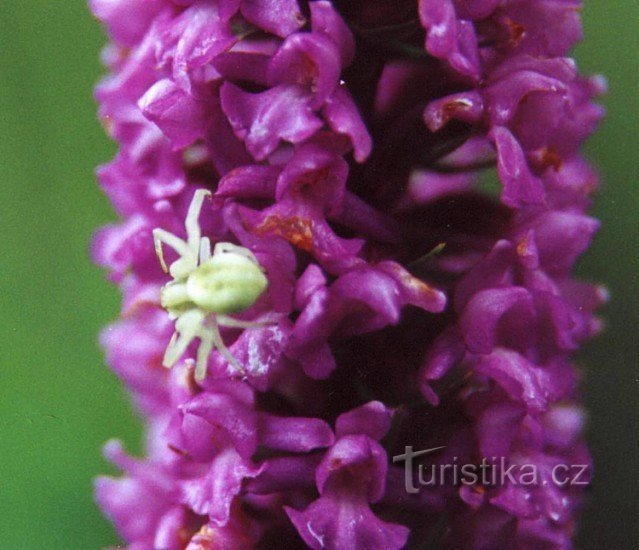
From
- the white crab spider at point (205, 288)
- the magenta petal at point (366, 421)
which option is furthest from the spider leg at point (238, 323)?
the magenta petal at point (366, 421)

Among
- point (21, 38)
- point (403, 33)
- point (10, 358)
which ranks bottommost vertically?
point (10, 358)

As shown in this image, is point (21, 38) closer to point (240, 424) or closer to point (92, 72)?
point (92, 72)

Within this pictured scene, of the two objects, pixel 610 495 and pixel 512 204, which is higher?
pixel 512 204

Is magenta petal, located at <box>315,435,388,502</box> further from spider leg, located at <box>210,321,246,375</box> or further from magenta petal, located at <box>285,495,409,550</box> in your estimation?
spider leg, located at <box>210,321,246,375</box>

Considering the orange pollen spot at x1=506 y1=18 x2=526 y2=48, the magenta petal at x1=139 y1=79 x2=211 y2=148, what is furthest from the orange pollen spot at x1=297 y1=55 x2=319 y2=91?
the orange pollen spot at x1=506 y1=18 x2=526 y2=48

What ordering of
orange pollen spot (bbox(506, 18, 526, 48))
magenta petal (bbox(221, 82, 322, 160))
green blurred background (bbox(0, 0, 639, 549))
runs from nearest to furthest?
magenta petal (bbox(221, 82, 322, 160))
orange pollen spot (bbox(506, 18, 526, 48))
green blurred background (bbox(0, 0, 639, 549))

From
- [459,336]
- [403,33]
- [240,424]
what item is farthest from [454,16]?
[240,424]

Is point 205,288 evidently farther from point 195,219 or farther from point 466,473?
point 466,473
